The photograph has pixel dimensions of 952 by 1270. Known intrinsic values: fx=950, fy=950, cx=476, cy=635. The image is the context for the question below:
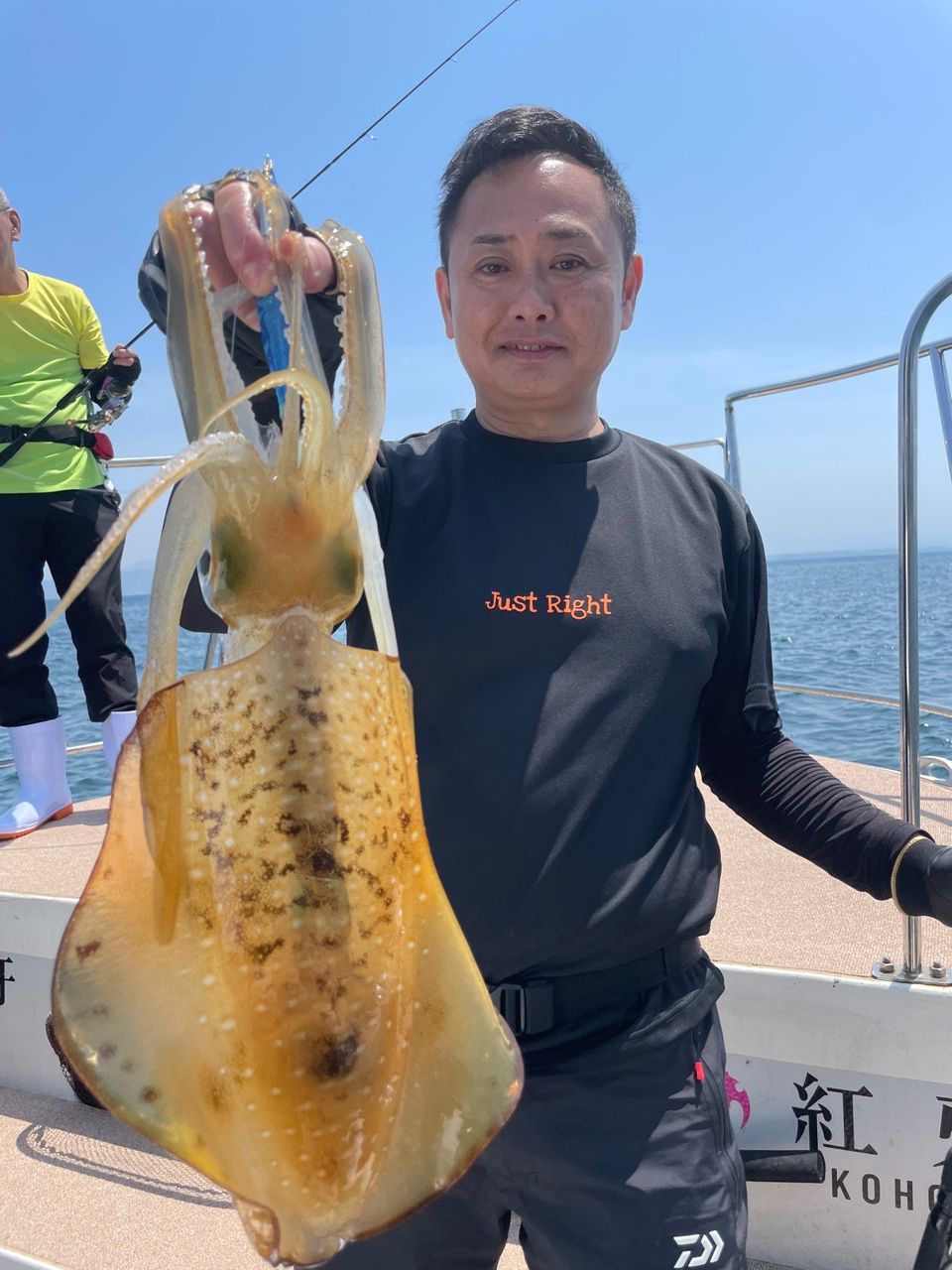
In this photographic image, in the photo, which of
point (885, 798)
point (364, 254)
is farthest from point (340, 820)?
point (885, 798)

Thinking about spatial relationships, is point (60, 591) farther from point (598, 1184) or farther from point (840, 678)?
point (840, 678)

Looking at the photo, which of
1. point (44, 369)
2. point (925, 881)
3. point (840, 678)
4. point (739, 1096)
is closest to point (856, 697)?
point (739, 1096)

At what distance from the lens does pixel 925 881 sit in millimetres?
1773

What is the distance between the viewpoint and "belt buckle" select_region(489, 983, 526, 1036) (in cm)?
162

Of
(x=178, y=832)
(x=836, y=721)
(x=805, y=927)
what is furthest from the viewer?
(x=836, y=721)

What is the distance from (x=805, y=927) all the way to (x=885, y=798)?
1.73 meters

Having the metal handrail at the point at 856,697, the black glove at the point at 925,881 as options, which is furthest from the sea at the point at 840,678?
the black glove at the point at 925,881

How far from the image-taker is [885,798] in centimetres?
428

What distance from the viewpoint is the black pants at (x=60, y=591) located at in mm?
4184

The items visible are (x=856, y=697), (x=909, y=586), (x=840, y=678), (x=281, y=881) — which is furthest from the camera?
(x=840, y=678)

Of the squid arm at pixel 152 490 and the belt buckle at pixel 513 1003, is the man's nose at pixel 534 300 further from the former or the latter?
the belt buckle at pixel 513 1003

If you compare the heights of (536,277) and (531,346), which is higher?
(536,277)

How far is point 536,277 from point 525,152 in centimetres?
25

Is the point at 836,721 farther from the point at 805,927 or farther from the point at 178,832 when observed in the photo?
the point at 178,832
